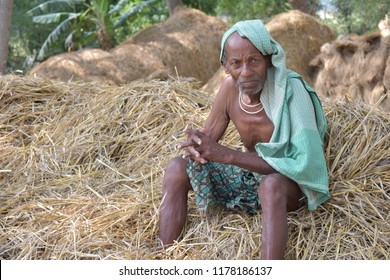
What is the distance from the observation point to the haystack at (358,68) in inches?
233

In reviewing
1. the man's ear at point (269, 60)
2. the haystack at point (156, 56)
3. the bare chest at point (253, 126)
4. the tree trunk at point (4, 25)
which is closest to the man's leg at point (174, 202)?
the bare chest at point (253, 126)

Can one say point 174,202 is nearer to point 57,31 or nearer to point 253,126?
point 253,126

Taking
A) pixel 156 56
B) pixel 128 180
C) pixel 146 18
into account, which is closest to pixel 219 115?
pixel 128 180

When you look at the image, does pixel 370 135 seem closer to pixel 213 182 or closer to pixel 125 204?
pixel 213 182

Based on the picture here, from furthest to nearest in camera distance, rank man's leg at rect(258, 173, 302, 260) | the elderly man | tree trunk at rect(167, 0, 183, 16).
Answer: tree trunk at rect(167, 0, 183, 16)
the elderly man
man's leg at rect(258, 173, 302, 260)

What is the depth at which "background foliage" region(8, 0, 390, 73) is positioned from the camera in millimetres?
9938

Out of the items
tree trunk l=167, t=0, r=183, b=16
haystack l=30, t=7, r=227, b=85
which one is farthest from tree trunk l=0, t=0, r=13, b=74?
tree trunk l=167, t=0, r=183, b=16

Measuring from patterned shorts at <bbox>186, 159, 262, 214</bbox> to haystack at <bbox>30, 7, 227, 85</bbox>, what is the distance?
200 inches

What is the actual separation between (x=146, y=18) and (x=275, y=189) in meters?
13.8

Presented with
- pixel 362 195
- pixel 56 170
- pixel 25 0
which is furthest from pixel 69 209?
pixel 25 0

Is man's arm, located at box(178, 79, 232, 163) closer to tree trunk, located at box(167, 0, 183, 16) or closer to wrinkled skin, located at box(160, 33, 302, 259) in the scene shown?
wrinkled skin, located at box(160, 33, 302, 259)

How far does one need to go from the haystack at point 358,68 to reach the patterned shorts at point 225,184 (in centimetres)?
304

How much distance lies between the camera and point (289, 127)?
2.77 m

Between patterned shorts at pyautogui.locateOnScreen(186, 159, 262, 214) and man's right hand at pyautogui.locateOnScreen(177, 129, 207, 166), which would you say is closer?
man's right hand at pyautogui.locateOnScreen(177, 129, 207, 166)
